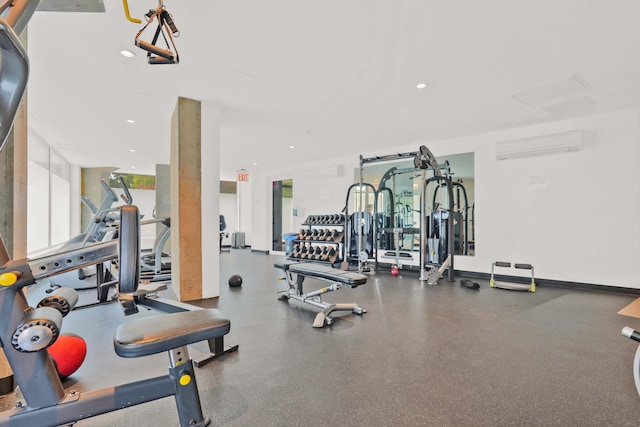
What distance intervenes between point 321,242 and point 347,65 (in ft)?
13.9

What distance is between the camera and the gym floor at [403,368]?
1.72 meters

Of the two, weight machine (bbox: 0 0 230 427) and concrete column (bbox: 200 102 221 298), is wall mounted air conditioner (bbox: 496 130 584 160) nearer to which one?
concrete column (bbox: 200 102 221 298)

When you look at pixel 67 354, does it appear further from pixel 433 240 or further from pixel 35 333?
pixel 433 240

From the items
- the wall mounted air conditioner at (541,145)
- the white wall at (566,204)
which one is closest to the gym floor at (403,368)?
the white wall at (566,204)

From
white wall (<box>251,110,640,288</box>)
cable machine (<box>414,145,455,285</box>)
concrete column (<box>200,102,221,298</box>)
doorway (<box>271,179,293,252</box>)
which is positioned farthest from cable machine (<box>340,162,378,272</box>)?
doorway (<box>271,179,293,252</box>)

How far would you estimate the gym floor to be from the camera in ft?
5.63

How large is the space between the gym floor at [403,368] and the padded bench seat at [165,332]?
1.93 ft

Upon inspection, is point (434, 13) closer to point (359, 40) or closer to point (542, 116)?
point (359, 40)

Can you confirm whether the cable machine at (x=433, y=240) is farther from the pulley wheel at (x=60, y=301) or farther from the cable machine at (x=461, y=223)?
the pulley wheel at (x=60, y=301)

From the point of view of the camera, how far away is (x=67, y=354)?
2.06 meters

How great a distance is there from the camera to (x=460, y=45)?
2.77 m

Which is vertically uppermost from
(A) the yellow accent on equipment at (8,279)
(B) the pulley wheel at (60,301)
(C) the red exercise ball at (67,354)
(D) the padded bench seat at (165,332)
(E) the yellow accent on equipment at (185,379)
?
(A) the yellow accent on equipment at (8,279)

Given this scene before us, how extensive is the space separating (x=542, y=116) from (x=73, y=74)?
5.95m

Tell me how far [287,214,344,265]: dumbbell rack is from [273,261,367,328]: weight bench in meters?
2.53
